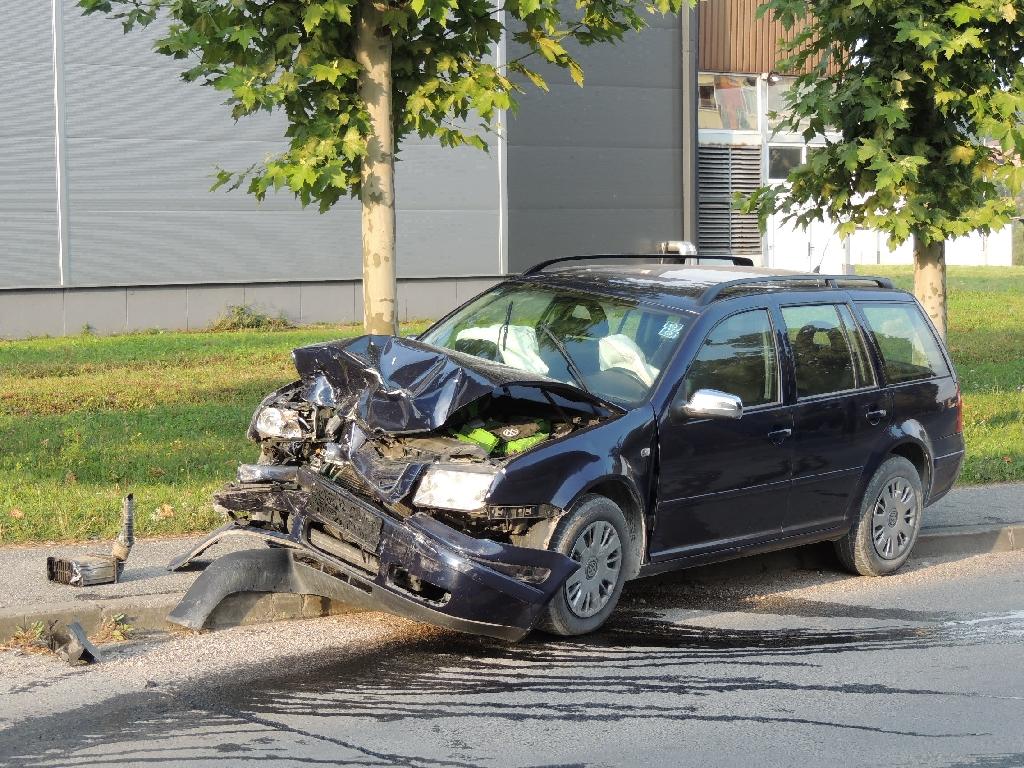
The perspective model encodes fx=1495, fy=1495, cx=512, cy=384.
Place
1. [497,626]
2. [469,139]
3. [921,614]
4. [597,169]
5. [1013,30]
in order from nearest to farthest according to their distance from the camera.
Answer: [497,626] → [921,614] → [469,139] → [1013,30] → [597,169]

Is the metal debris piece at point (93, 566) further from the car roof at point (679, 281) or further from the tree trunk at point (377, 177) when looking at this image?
the tree trunk at point (377, 177)

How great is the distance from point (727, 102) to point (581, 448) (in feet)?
93.8

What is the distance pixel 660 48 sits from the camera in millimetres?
31875

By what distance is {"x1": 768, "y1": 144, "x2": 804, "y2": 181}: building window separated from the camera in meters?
35.8

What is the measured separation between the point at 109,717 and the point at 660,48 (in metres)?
28.0

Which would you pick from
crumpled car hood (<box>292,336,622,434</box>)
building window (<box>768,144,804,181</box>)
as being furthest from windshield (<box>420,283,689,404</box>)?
building window (<box>768,144,804,181</box>)

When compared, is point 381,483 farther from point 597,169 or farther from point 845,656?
point 597,169

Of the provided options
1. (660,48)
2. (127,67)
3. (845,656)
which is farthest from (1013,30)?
(660,48)

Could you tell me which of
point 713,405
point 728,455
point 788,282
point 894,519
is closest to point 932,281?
point 894,519

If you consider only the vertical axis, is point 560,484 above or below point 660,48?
below

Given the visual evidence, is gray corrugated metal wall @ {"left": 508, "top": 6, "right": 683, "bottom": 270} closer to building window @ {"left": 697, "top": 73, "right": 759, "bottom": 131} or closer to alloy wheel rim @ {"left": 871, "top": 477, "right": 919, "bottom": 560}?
building window @ {"left": 697, "top": 73, "right": 759, "bottom": 131}

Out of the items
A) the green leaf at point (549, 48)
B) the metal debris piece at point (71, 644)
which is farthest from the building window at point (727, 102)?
the metal debris piece at point (71, 644)

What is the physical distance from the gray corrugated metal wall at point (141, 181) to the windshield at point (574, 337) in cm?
1563

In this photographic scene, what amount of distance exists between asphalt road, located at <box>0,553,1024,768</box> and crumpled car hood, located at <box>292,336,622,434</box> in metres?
1.04
